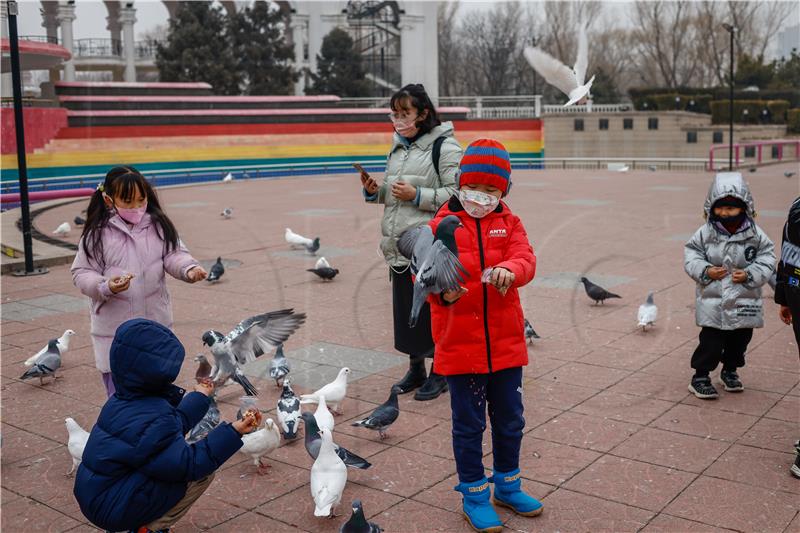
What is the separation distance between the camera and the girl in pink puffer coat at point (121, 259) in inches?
172

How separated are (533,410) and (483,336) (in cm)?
181

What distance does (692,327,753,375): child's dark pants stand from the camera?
5551 millimetres

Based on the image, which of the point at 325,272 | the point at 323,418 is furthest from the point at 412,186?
the point at 325,272

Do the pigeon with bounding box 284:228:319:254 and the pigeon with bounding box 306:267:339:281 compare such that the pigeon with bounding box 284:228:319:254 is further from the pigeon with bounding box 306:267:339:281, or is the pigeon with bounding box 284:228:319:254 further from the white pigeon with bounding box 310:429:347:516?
the white pigeon with bounding box 310:429:347:516

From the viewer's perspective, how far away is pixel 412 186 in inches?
208

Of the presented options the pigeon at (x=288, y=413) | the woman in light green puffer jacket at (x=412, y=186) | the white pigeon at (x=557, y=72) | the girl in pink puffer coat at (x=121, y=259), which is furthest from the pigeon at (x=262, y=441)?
the white pigeon at (x=557, y=72)

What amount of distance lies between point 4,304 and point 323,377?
4.96 m

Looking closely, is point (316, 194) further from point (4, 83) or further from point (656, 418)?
point (4, 83)

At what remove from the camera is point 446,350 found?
383cm

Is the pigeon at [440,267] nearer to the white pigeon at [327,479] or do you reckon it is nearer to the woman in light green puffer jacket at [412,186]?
the white pigeon at [327,479]

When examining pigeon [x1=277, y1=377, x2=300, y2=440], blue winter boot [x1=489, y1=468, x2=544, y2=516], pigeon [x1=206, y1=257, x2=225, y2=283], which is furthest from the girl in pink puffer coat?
pigeon [x1=206, y1=257, x2=225, y2=283]

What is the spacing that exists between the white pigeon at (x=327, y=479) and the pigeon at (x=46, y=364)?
3048 mm

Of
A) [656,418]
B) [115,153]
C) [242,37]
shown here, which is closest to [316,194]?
[115,153]

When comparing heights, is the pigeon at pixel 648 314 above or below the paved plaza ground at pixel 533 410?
above
